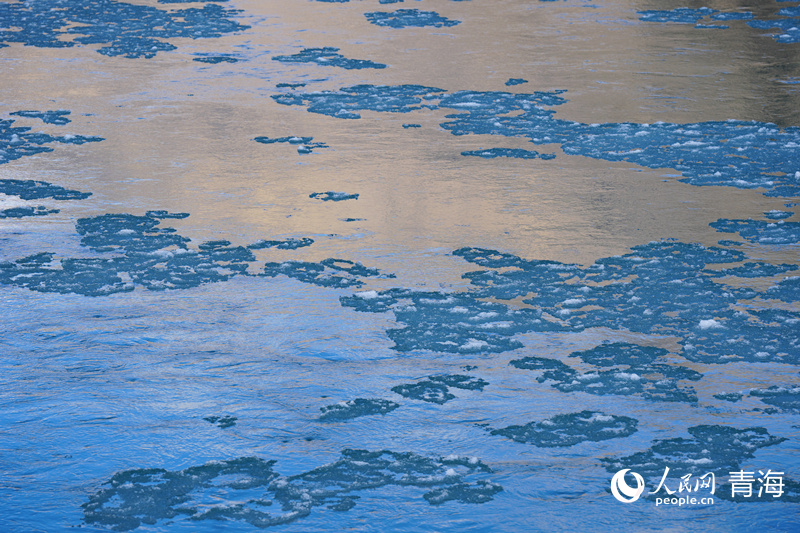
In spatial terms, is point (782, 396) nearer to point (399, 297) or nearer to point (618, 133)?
point (399, 297)

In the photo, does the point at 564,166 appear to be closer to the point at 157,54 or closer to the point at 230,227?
the point at 230,227

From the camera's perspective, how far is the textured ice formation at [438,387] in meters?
3.81

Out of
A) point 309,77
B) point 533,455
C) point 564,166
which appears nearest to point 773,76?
point 564,166

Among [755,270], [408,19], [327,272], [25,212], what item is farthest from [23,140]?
[408,19]

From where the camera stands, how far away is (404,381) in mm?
3939

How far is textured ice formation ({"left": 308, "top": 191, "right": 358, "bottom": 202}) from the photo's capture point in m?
6.09

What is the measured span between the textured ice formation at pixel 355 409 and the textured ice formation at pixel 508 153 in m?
3.56

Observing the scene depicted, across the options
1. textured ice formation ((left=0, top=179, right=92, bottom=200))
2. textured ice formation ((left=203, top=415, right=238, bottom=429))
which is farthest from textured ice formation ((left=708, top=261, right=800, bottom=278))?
textured ice formation ((left=0, top=179, right=92, bottom=200))

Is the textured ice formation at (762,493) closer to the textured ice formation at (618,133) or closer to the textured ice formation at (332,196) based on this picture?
the textured ice formation at (618,133)

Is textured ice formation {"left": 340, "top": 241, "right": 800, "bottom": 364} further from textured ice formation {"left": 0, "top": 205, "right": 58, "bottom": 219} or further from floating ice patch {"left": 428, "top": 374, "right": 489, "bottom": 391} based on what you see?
textured ice formation {"left": 0, "top": 205, "right": 58, "bottom": 219}

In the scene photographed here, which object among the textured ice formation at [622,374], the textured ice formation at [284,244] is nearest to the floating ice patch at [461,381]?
the textured ice formation at [622,374]

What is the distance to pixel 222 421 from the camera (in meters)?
3.64

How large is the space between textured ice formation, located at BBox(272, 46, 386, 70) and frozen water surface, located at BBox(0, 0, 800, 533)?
23 centimetres

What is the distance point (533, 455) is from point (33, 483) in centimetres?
190
